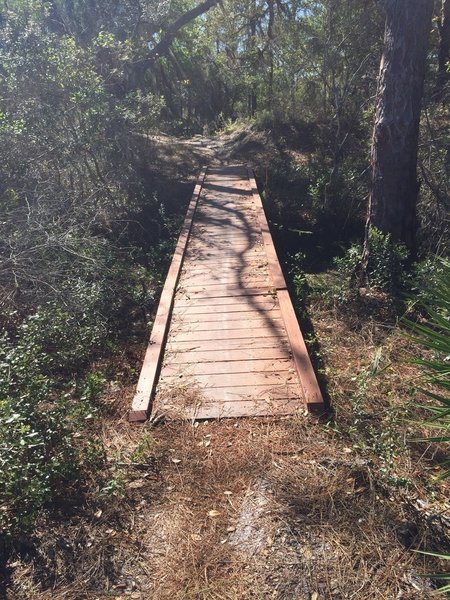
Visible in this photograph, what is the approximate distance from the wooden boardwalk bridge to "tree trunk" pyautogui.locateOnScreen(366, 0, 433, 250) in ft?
5.05

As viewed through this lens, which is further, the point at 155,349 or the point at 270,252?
the point at 270,252

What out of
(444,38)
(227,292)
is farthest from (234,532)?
(444,38)

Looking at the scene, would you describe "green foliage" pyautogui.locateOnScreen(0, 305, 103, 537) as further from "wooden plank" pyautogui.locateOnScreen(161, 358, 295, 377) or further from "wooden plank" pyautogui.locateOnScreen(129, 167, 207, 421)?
"wooden plank" pyautogui.locateOnScreen(161, 358, 295, 377)

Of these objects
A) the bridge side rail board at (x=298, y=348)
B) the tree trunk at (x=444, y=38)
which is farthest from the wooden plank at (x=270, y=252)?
the tree trunk at (x=444, y=38)

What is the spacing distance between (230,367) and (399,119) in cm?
364

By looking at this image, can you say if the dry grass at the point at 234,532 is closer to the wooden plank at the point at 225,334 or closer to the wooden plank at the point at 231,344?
the wooden plank at the point at 231,344

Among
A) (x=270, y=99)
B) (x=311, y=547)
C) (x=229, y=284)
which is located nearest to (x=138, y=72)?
(x=270, y=99)

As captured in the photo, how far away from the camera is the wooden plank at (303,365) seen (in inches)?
137

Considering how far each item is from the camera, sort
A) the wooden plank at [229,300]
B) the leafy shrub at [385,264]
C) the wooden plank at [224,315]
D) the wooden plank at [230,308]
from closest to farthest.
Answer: the wooden plank at [224,315], the wooden plank at [230,308], the wooden plank at [229,300], the leafy shrub at [385,264]

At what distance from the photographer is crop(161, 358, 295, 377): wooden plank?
401cm

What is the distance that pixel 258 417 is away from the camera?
3.45 metres

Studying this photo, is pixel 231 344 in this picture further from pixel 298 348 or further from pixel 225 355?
pixel 298 348

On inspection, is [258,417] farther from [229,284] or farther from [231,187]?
[231,187]

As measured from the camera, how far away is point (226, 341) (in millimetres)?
4457
